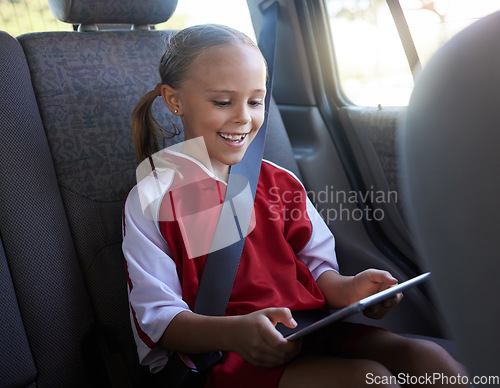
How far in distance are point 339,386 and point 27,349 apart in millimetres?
710

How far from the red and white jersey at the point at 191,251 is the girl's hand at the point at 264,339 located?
0.16m

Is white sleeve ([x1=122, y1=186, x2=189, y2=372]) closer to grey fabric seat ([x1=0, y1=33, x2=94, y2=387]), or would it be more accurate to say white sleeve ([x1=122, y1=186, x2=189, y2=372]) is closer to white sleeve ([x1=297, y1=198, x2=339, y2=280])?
grey fabric seat ([x1=0, y1=33, x2=94, y2=387])

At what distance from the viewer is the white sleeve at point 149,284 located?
3.54ft

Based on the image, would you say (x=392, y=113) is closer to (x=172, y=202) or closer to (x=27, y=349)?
(x=172, y=202)

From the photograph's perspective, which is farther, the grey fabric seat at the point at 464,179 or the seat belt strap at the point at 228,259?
the seat belt strap at the point at 228,259

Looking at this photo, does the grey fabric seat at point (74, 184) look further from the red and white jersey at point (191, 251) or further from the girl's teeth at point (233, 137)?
the girl's teeth at point (233, 137)

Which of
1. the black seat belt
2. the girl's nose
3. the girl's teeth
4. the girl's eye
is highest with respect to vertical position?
the girl's eye

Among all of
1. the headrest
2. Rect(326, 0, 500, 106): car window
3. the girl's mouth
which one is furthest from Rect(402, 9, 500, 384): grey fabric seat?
the headrest

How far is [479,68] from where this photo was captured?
1.53ft

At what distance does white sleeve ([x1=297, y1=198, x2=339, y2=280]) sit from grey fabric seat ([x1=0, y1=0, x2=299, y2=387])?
449mm

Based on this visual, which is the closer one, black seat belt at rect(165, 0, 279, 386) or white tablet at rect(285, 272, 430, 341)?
white tablet at rect(285, 272, 430, 341)

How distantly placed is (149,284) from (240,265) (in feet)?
0.75

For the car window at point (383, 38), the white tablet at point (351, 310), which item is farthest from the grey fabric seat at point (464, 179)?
the car window at point (383, 38)

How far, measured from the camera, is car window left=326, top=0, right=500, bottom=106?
136 cm
